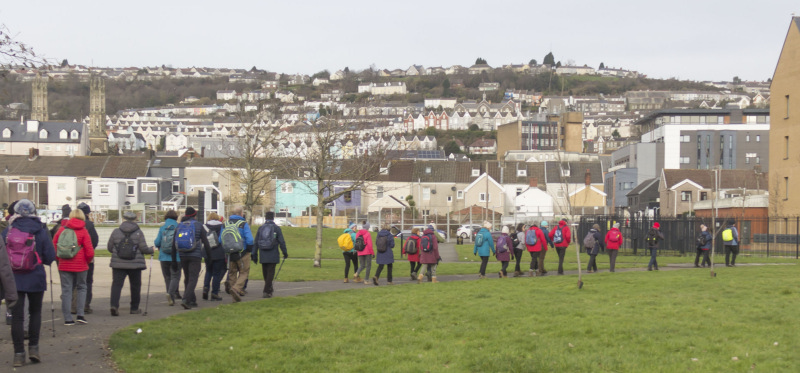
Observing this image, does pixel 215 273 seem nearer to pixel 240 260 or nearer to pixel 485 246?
pixel 240 260

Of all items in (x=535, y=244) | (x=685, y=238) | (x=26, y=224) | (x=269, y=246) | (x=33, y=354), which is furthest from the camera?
(x=685, y=238)

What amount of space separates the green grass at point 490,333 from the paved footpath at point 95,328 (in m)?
0.38

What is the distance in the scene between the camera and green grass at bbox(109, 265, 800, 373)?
10094mm

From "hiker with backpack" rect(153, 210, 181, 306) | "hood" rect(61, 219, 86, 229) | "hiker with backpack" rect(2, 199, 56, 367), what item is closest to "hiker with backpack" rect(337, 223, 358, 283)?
"hiker with backpack" rect(153, 210, 181, 306)

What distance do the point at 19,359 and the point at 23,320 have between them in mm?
484

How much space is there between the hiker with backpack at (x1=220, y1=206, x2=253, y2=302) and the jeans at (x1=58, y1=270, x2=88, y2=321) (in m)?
3.48

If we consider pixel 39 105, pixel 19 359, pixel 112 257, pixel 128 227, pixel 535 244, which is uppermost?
pixel 39 105

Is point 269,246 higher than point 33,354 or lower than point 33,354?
higher

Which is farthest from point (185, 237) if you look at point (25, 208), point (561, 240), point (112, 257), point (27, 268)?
point (561, 240)

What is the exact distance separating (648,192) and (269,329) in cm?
7356

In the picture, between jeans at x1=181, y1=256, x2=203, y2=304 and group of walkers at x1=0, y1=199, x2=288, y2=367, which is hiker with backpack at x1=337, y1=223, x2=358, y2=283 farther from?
jeans at x1=181, y1=256, x2=203, y2=304

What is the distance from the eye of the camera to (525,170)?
91250 millimetres

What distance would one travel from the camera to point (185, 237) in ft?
50.2

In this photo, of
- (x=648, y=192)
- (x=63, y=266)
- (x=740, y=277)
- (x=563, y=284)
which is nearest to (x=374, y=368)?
(x=63, y=266)
